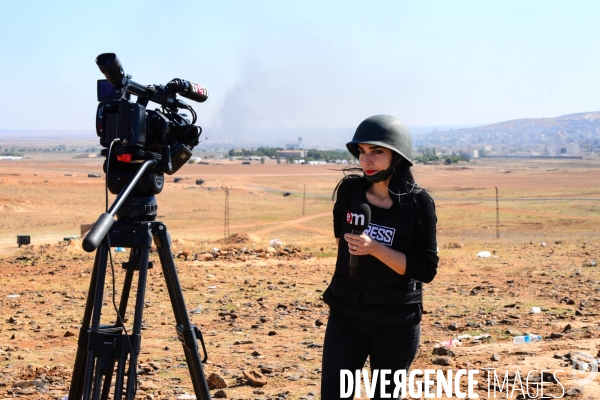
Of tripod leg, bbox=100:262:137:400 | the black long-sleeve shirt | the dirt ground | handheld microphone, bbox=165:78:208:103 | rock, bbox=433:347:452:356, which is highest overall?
handheld microphone, bbox=165:78:208:103

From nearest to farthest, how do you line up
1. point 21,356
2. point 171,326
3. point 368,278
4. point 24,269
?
point 368,278
point 21,356
point 171,326
point 24,269

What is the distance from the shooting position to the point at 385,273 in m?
3.20

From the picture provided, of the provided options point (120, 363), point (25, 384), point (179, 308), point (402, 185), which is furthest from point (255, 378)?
point (402, 185)

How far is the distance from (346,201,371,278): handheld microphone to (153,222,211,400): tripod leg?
859 millimetres

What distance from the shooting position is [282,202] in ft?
126

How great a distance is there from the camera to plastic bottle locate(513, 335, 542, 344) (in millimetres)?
6664

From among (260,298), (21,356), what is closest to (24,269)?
(260,298)

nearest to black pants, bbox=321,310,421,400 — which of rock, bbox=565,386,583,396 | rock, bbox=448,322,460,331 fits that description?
rock, bbox=565,386,583,396

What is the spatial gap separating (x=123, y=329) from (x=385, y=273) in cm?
116

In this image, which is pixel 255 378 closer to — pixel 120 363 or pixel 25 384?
pixel 25 384

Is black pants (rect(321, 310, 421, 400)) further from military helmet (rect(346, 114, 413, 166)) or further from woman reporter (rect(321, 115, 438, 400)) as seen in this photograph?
military helmet (rect(346, 114, 413, 166))

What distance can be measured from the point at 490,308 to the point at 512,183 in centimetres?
4986

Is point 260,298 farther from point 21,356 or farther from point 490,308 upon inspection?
point 21,356

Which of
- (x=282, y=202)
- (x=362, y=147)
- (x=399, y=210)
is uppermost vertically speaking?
(x=362, y=147)
